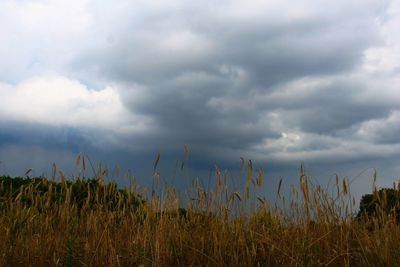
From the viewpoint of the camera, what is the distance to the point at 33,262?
503cm

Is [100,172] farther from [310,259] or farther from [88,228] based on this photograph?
[310,259]

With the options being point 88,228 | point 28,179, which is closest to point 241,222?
point 88,228

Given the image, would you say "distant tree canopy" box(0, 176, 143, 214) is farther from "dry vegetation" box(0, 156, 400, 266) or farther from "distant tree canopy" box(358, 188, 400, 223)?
"distant tree canopy" box(358, 188, 400, 223)

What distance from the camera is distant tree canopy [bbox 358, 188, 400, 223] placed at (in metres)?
5.81

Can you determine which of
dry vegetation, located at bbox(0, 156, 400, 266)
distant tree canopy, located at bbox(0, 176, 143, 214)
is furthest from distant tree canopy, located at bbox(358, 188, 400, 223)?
distant tree canopy, located at bbox(0, 176, 143, 214)

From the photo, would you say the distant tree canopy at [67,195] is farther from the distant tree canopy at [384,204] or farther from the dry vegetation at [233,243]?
the distant tree canopy at [384,204]

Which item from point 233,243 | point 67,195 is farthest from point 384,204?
point 67,195

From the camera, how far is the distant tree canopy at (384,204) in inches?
229

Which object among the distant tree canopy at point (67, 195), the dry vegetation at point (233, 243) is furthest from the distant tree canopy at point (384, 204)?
the distant tree canopy at point (67, 195)

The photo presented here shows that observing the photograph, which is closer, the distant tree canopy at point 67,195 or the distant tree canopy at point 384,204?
the distant tree canopy at point 384,204

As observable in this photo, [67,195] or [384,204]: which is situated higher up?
[67,195]

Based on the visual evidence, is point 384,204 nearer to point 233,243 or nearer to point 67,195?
point 233,243

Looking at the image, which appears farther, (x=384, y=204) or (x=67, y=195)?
(x=67, y=195)

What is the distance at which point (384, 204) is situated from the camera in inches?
224
